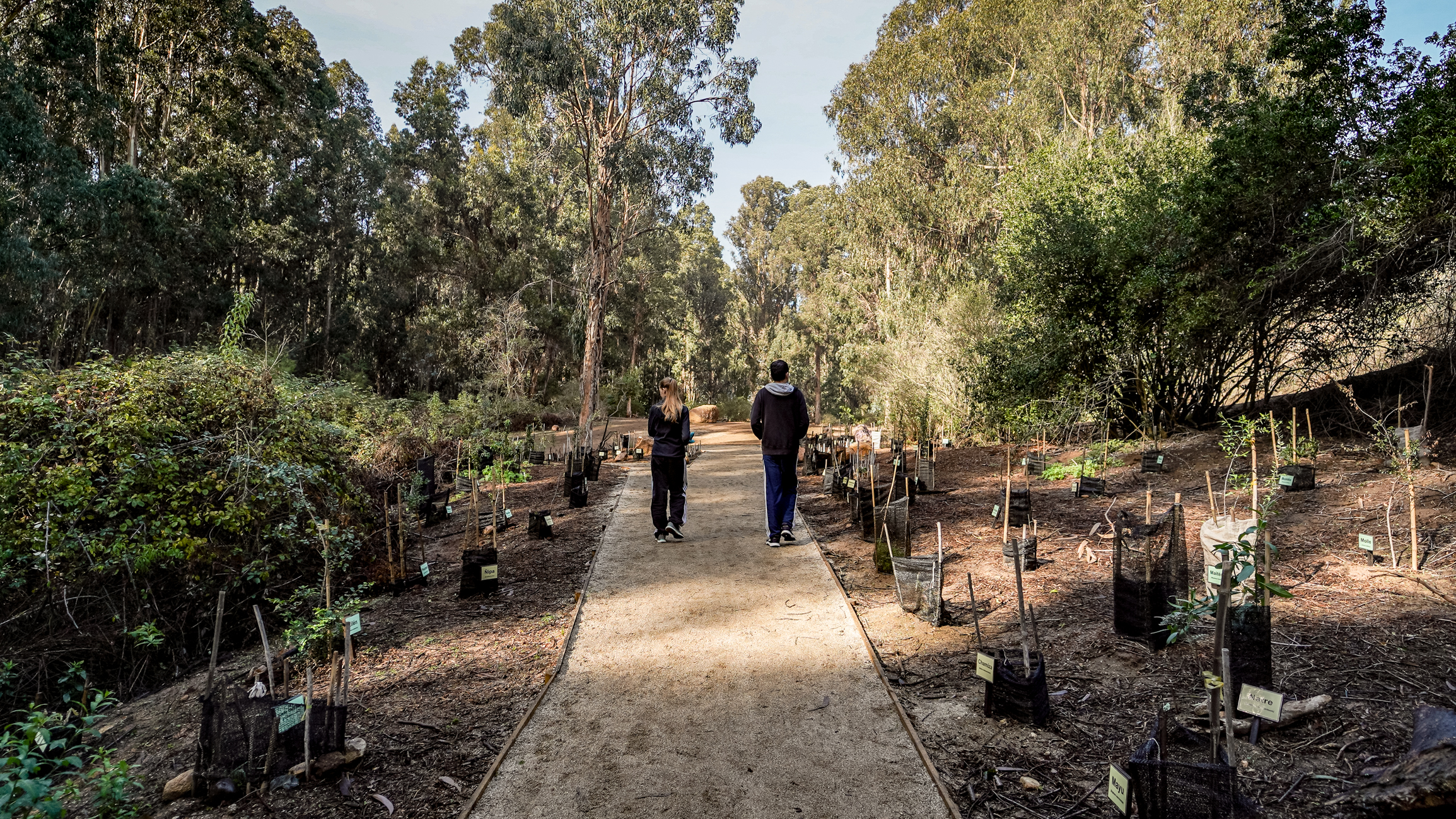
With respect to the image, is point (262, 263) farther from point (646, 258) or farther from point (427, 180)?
point (646, 258)

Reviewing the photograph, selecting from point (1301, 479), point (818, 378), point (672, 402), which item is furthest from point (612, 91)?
point (818, 378)

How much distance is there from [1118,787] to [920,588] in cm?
223

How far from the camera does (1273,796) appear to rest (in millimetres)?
2336

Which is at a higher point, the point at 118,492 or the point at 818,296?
the point at 818,296

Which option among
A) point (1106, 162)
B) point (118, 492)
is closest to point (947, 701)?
point (118, 492)

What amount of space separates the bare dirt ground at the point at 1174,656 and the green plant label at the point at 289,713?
8.83 feet

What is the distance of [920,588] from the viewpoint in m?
4.47

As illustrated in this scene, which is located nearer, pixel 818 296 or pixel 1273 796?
pixel 1273 796

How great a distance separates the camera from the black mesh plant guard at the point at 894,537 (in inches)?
215

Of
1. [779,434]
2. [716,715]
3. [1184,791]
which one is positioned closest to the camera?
[1184,791]

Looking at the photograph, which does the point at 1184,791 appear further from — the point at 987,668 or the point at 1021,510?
the point at 1021,510

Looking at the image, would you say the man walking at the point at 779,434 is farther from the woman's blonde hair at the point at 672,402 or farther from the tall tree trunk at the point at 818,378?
the tall tree trunk at the point at 818,378

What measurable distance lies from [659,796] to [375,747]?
136 cm

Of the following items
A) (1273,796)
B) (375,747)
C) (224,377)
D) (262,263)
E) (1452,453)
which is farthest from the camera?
(262,263)
